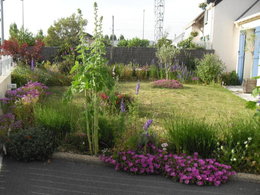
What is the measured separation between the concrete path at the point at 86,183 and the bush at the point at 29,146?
0.50 feet

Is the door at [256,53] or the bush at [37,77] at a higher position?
the door at [256,53]

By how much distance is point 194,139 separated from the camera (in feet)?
13.0

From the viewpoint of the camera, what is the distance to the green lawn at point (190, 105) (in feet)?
21.1

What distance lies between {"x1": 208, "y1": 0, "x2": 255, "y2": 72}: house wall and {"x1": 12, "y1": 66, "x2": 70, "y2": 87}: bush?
8.39 metres

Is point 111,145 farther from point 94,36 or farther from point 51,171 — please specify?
point 94,36

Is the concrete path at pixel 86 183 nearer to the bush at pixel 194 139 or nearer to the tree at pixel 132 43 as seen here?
the bush at pixel 194 139

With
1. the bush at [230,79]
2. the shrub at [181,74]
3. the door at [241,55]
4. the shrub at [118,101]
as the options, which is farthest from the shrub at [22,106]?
the door at [241,55]

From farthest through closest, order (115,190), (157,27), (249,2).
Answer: (157,27) → (249,2) → (115,190)

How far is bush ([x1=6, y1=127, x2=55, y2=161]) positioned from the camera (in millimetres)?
3891

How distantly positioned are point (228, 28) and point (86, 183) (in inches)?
544

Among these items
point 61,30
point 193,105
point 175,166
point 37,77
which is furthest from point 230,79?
point 61,30

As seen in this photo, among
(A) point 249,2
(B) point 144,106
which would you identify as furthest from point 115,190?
(A) point 249,2

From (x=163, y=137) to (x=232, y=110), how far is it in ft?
12.3

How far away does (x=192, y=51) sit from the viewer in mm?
15688
